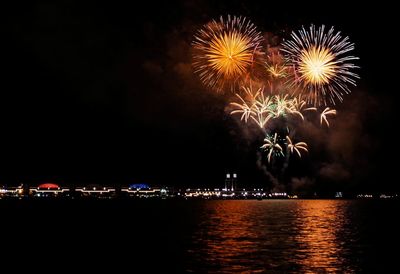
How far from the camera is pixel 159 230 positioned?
60.0 m

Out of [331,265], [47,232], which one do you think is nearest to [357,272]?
[331,265]

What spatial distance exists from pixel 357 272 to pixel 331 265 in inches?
78.0

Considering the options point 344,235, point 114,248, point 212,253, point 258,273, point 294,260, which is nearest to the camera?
point 258,273

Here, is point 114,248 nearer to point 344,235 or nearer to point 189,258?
point 189,258

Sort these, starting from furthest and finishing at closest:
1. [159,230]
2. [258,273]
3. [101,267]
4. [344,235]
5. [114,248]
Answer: [159,230] < [344,235] < [114,248] < [101,267] < [258,273]

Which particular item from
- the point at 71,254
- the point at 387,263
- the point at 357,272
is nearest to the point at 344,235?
the point at 387,263

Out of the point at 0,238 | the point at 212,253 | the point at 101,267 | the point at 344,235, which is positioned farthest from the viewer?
the point at 344,235

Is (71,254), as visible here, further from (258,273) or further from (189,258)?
(258,273)

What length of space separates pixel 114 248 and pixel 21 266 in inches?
395

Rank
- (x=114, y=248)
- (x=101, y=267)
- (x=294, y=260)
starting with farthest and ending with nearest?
(x=114, y=248), (x=294, y=260), (x=101, y=267)

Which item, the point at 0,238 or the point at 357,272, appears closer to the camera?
the point at 357,272

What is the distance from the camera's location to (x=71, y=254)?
128 feet

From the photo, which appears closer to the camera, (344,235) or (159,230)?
(344,235)

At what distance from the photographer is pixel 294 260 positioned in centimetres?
3538
